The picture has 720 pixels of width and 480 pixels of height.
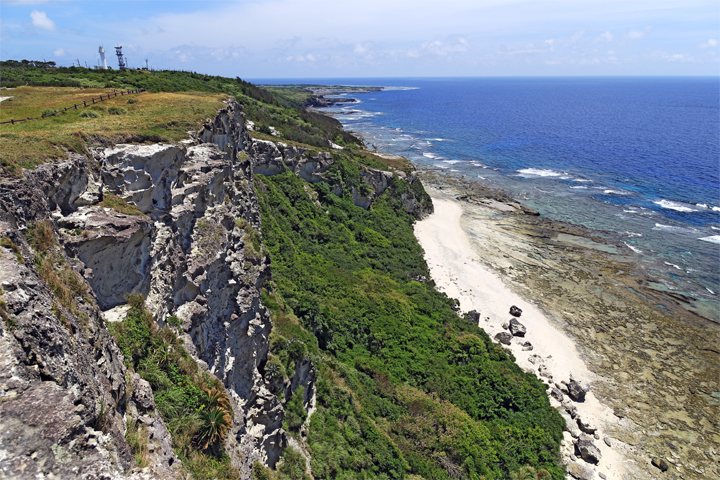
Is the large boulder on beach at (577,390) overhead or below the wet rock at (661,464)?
overhead

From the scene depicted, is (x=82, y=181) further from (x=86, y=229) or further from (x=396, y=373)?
(x=396, y=373)

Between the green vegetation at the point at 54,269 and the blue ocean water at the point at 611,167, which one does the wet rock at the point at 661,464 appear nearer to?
the blue ocean water at the point at 611,167

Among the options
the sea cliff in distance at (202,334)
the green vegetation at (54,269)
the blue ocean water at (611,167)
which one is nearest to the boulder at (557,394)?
the sea cliff in distance at (202,334)

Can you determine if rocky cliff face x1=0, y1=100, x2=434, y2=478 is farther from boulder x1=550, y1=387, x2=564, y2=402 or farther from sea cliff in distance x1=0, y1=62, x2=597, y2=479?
boulder x1=550, y1=387, x2=564, y2=402

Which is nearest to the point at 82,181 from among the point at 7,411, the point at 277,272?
the point at 7,411

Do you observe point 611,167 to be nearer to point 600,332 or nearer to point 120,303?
point 600,332

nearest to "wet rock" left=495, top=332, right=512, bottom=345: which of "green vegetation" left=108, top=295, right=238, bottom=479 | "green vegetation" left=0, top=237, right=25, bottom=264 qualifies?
"green vegetation" left=108, top=295, right=238, bottom=479

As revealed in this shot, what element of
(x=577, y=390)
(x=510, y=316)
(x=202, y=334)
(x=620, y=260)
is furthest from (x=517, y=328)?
(x=202, y=334)
